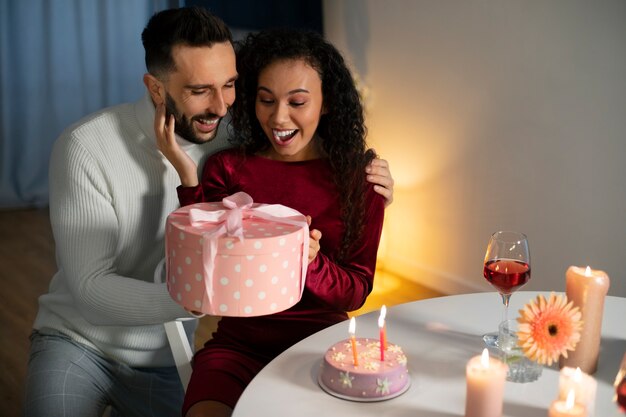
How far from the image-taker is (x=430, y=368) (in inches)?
49.3

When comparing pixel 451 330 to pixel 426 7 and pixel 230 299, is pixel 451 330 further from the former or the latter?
pixel 426 7

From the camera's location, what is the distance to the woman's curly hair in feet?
5.91

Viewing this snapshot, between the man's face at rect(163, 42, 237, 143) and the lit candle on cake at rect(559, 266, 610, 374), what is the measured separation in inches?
36.5

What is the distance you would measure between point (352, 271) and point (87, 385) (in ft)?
2.34

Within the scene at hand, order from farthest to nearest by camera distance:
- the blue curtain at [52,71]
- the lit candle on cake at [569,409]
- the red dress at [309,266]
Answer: the blue curtain at [52,71]
the red dress at [309,266]
the lit candle on cake at [569,409]

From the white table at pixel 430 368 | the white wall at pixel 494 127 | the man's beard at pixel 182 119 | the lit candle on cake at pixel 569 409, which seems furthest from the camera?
the white wall at pixel 494 127

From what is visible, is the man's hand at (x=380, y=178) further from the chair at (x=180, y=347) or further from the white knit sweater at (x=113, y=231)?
the chair at (x=180, y=347)

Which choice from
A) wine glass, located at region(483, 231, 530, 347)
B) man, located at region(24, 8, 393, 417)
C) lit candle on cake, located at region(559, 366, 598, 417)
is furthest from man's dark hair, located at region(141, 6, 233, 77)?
lit candle on cake, located at region(559, 366, 598, 417)

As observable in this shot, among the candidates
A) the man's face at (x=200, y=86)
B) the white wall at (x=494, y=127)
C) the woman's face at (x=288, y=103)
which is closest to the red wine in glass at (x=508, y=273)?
the woman's face at (x=288, y=103)

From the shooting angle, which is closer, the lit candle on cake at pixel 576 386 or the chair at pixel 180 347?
the lit candle on cake at pixel 576 386

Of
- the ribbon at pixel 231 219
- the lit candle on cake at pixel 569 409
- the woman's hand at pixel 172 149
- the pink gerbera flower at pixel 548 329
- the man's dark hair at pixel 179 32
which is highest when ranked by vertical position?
the man's dark hair at pixel 179 32

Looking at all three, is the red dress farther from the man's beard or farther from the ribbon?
the ribbon

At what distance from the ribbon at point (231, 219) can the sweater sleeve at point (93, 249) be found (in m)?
0.46

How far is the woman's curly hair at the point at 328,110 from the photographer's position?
180 centimetres
